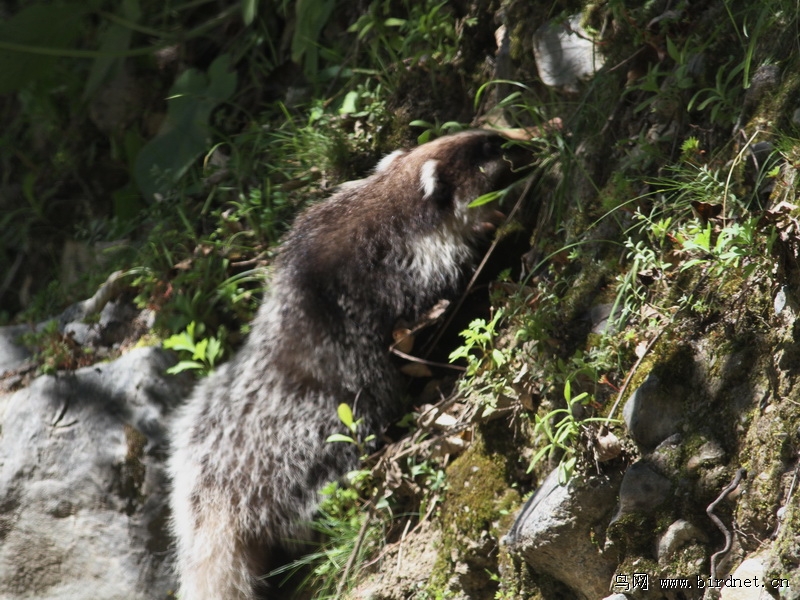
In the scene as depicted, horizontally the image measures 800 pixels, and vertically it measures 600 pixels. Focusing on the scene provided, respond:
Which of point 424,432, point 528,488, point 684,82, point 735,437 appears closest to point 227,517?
point 424,432

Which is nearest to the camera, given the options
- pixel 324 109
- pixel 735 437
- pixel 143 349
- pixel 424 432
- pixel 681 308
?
pixel 735 437

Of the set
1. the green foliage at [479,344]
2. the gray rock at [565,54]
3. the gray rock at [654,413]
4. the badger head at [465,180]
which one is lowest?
the green foliage at [479,344]

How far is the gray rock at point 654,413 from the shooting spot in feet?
8.26

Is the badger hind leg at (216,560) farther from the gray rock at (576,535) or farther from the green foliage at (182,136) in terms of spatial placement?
the green foliage at (182,136)

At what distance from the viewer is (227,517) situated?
→ 11.9 ft

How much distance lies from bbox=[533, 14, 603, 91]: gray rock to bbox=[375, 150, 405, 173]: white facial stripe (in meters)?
0.81

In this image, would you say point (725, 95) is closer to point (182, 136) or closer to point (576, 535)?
point (576, 535)

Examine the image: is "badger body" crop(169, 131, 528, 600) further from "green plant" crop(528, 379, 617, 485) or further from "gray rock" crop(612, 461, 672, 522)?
"gray rock" crop(612, 461, 672, 522)

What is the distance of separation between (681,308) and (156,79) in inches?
171

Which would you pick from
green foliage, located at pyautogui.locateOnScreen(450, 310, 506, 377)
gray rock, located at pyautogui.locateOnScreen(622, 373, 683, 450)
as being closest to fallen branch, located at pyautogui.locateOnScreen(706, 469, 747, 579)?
gray rock, located at pyautogui.locateOnScreen(622, 373, 683, 450)

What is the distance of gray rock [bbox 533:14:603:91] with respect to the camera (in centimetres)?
377

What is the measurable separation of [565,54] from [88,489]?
10.1 feet

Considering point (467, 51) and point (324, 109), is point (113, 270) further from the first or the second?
point (467, 51)

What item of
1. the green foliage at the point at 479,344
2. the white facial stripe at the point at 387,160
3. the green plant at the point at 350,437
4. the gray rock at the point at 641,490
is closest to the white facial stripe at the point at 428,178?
the white facial stripe at the point at 387,160
